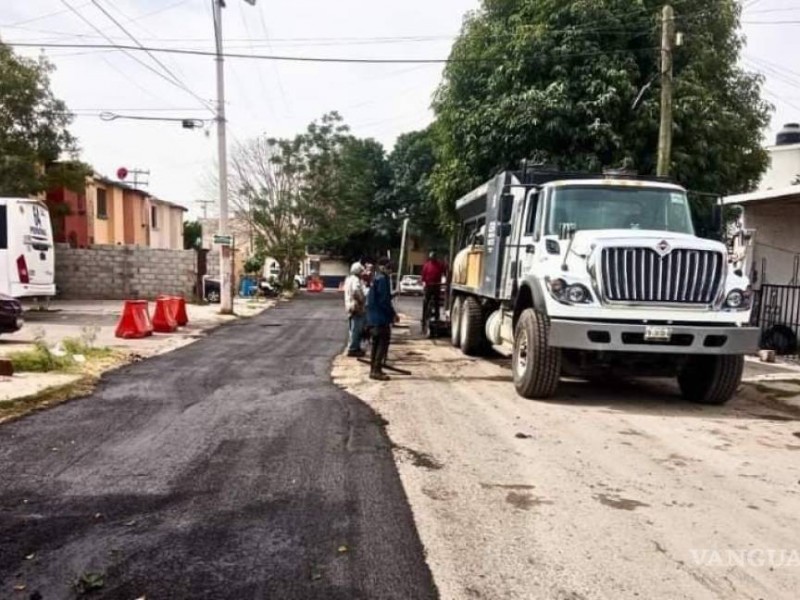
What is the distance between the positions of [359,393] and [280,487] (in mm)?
3911

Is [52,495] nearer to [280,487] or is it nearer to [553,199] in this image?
[280,487]

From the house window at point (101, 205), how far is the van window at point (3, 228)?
18.9 m

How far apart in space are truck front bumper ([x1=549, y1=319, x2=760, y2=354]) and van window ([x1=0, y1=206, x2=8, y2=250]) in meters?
14.2

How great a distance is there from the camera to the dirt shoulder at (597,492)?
376cm

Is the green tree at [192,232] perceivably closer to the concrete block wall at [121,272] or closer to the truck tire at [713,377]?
the concrete block wall at [121,272]

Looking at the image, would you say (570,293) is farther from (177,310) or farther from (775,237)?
(177,310)

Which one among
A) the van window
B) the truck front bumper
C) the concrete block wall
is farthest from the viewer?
the concrete block wall

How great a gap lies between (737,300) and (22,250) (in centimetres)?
1554

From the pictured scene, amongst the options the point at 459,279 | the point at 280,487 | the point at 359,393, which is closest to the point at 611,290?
the point at 359,393

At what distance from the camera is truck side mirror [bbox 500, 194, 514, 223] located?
10.1 meters

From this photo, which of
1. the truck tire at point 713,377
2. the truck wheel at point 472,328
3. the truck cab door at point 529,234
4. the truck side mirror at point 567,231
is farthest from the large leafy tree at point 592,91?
the truck tire at point 713,377

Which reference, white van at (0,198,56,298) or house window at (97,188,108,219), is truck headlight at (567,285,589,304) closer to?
white van at (0,198,56,298)

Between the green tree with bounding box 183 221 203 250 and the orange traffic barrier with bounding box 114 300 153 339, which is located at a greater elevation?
the green tree with bounding box 183 221 203 250

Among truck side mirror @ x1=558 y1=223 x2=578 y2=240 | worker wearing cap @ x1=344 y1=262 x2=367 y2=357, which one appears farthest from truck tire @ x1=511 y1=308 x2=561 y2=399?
worker wearing cap @ x1=344 y1=262 x2=367 y2=357
